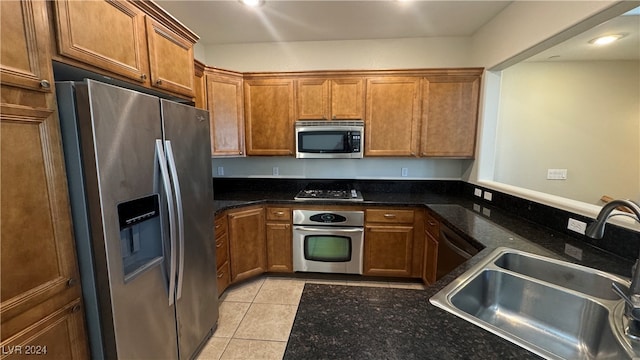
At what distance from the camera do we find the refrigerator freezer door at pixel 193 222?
1472 mm

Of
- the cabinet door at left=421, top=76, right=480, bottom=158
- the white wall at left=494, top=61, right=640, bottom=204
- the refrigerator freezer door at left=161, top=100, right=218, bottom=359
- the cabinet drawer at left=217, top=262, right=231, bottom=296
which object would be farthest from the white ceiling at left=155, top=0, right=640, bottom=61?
the cabinet drawer at left=217, top=262, right=231, bottom=296

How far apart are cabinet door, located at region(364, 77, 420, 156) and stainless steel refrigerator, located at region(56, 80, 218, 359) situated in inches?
70.6

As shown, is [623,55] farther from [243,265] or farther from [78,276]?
[78,276]

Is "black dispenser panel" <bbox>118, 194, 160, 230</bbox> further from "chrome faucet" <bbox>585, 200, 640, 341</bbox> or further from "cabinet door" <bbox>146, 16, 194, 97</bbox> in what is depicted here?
"chrome faucet" <bbox>585, 200, 640, 341</bbox>

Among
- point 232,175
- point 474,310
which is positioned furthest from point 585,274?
point 232,175

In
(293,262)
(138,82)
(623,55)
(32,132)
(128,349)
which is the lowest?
(293,262)

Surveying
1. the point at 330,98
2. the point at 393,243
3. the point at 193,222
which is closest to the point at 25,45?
the point at 193,222

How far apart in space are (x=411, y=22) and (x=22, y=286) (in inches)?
126

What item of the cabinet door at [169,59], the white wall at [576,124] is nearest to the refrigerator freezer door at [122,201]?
the cabinet door at [169,59]

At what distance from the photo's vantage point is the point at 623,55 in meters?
2.92

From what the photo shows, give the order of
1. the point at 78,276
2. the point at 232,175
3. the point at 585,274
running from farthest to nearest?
the point at 232,175
the point at 585,274
the point at 78,276

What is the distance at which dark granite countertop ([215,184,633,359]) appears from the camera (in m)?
0.68

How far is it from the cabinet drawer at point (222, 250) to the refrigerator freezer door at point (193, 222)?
0.41 meters

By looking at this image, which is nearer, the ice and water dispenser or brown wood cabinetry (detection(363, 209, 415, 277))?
the ice and water dispenser
